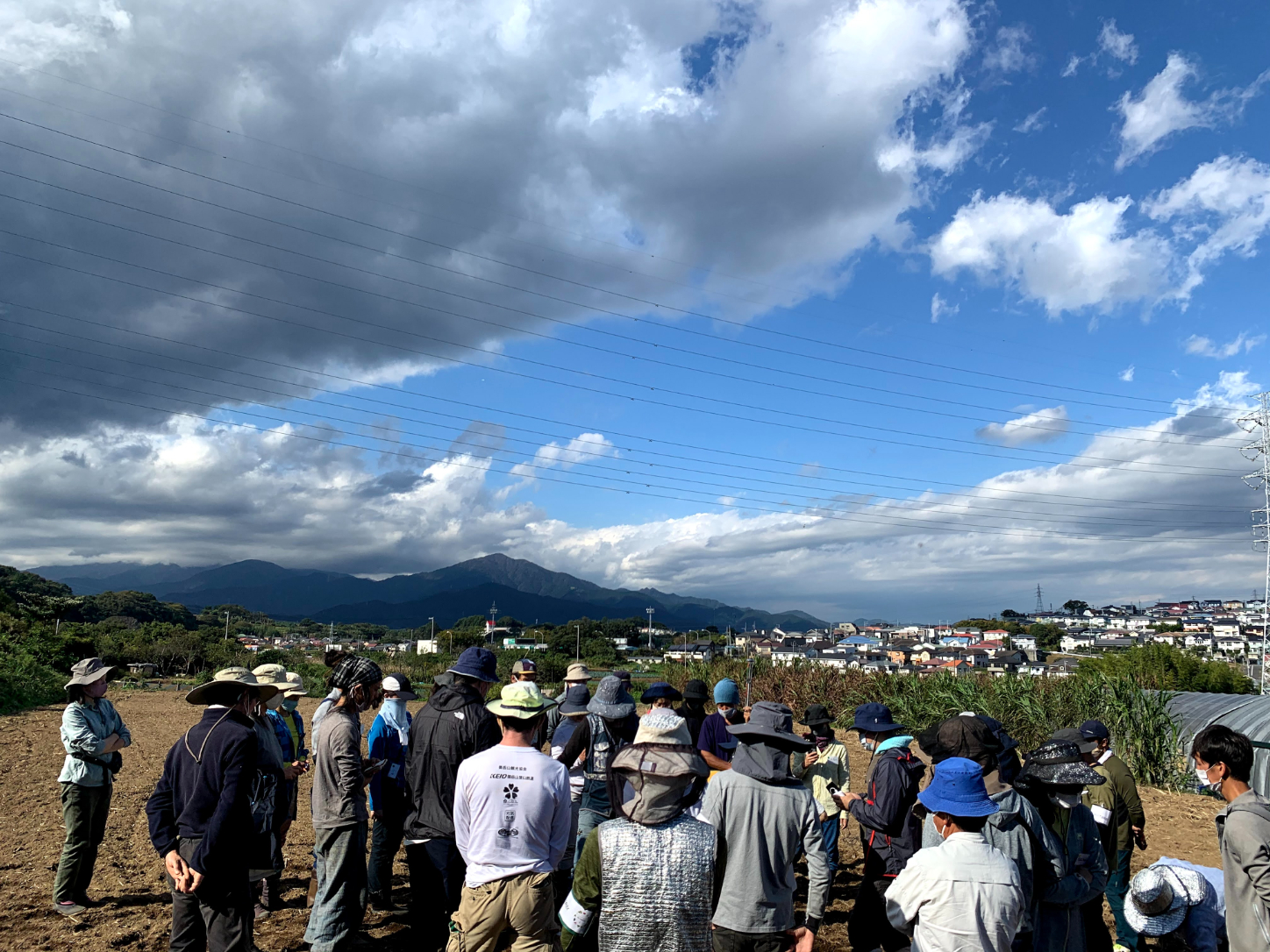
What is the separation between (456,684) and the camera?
17.0 ft

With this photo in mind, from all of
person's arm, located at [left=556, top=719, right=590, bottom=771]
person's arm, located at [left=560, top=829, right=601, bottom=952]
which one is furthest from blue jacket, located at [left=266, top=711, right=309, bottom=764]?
person's arm, located at [left=560, top=829, right=601, bottom=952]

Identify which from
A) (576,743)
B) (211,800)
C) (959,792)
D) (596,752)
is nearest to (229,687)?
(211,800)

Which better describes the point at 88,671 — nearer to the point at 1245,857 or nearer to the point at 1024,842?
the point at 1024,842

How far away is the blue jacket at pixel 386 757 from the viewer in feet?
20.4

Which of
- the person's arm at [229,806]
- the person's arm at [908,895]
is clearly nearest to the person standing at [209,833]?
the person's arm at [229,806]

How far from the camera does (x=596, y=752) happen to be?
5426 millimetres

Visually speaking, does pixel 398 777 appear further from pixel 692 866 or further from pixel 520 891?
pixel 692 866

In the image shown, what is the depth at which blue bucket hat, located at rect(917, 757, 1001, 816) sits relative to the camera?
10.3ft

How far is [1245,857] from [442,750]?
14.2 ft

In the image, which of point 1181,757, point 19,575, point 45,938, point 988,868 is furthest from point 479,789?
point 19,575

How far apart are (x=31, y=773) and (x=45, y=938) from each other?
906 centimetres

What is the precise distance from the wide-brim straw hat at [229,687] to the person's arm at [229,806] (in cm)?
33

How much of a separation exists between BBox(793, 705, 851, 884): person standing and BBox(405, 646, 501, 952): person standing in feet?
7.96

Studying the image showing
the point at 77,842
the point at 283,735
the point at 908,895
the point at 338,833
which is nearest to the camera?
the point at 908,895
